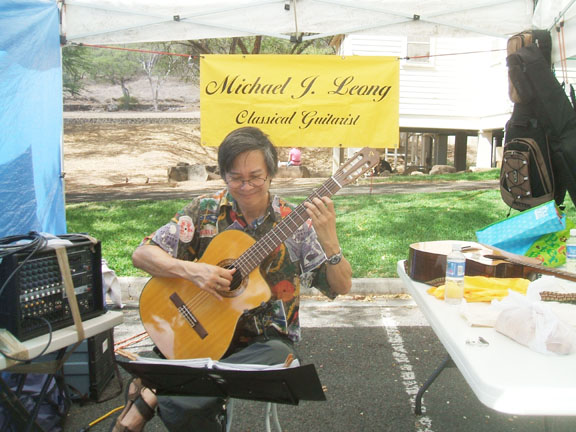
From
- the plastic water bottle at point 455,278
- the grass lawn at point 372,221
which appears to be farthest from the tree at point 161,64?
the plastic water bottle at point 455,278

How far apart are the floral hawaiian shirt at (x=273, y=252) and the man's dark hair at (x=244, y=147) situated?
171 millimetres

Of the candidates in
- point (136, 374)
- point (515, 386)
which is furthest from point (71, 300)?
point (515, 386)

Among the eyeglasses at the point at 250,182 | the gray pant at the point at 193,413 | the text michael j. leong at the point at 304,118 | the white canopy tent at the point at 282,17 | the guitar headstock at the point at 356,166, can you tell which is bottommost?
the gray pant at the point at 193,413

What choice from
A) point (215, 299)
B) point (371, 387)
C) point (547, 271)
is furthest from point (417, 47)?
point (215, 299)

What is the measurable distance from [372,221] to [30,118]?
4738mm

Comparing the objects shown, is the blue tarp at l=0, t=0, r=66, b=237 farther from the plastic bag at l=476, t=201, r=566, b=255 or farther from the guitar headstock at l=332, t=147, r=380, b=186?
the plastic bag at l=476, t=201, r=566, b=255

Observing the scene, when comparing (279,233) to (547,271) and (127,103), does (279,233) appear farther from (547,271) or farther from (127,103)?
(127,103)

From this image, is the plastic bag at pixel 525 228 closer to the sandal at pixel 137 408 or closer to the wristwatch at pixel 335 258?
the wristwatch at pixel 335 258

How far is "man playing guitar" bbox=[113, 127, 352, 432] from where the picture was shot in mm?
2025

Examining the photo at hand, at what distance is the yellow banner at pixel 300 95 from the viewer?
4.21 m

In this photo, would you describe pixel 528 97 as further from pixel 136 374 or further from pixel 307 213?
pixel 136 374

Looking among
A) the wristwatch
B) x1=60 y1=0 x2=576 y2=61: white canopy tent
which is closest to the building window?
x1=60 y1=0 x2=576 y2=61: white canopy tent

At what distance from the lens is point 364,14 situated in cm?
396

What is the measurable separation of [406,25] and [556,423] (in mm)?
3273
